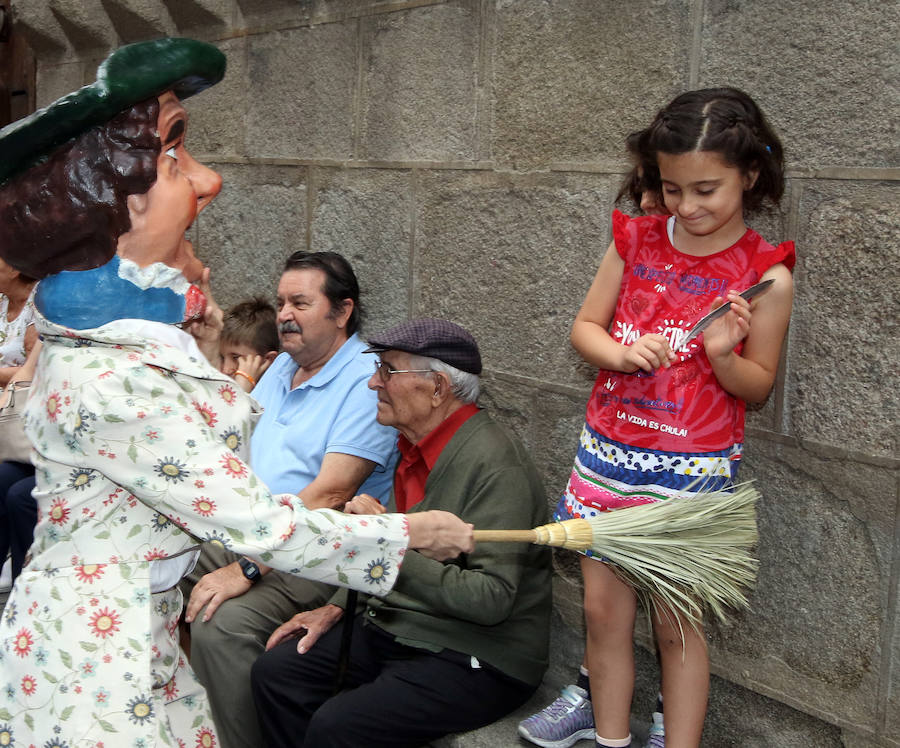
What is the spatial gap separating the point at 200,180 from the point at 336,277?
1.76m

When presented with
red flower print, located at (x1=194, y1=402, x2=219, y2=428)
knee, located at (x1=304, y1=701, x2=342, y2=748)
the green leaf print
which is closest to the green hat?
red flower print, located at (x1=194, y1=402, x2=219, y2=428)

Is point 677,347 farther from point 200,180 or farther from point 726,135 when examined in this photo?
point 200,180

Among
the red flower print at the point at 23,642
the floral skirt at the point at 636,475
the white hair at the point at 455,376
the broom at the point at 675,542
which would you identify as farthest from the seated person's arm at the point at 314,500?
the red flower print at the point at 23,642

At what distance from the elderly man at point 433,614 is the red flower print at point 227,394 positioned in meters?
0.74

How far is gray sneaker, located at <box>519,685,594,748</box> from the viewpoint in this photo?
2.88 metres

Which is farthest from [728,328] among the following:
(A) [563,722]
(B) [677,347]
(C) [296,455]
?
(C) [296,455]

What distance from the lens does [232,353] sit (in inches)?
177

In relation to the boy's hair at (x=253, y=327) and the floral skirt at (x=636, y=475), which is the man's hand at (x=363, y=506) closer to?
the floral skirt at (x=636, y=475)

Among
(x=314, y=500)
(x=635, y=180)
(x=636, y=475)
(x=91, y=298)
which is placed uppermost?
(x=635, y=180)

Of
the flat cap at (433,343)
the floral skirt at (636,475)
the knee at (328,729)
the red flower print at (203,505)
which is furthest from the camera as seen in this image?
the flat cap at (433,343)

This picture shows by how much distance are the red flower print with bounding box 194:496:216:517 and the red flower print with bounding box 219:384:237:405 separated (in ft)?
→ 0.75

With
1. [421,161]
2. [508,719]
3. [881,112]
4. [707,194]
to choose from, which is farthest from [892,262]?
[421,161]

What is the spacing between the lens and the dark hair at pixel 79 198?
196 cm

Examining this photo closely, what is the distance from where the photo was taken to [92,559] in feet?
6.42
